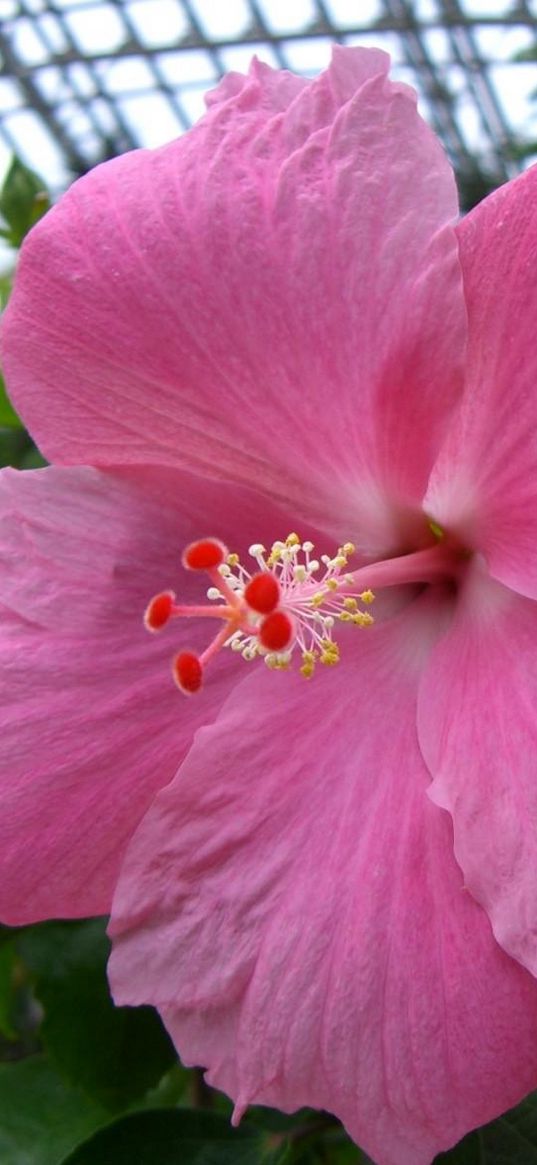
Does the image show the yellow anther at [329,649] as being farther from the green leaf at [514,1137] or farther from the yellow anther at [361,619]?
the green leaf at [514,1137]

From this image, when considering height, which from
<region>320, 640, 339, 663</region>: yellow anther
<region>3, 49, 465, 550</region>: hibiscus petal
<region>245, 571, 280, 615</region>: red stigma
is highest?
<region>3, 49, 465, 550</region>: hibiscus petal

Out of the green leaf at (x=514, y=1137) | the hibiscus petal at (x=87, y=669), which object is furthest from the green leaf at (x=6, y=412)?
the green leaf at (x=514, y=1137)

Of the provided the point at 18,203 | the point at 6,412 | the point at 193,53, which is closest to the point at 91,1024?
the point at 6,412

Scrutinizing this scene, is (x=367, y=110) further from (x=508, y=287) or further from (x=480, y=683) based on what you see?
(x=480, y=683)

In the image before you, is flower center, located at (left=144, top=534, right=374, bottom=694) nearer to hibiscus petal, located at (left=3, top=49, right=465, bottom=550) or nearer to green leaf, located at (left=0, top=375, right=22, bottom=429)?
hibiscus petal, located at (left=3, top=49, right=465, bottom=550)

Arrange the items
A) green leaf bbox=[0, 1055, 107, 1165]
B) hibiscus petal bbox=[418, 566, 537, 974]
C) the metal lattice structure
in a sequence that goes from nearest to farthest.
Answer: hibiscus petal bbox=[418, 566, 537, 974] < green leaf bbox=[0, 1055, 107, 1165] < the metal lattice structure

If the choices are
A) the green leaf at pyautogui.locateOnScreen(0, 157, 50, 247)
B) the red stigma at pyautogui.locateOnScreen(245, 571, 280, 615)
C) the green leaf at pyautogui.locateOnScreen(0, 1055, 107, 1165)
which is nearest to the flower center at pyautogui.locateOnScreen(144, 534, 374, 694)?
the red stigma at pyautogui.locateOnScreen(245, 571, 280, 615)

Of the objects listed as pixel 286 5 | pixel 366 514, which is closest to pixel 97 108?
pixel 286 5

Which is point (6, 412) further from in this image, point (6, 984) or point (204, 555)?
point (6, 984)
